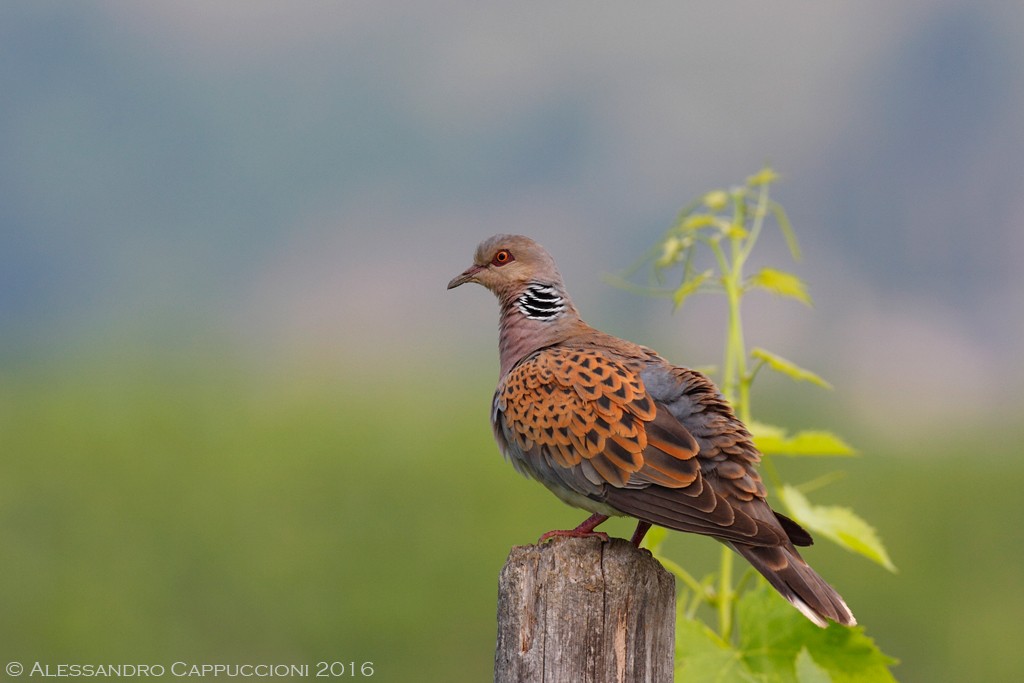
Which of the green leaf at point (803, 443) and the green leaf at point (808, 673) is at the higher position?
the green leaf at point (803, 443)

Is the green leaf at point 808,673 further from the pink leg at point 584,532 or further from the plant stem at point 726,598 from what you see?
the plant stem at point 726,598

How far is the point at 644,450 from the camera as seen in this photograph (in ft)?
10.4

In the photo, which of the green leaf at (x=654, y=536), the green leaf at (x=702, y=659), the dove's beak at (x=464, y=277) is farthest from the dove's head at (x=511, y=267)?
the green leaf at (x=702, y=659)

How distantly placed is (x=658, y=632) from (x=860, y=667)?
0.86m

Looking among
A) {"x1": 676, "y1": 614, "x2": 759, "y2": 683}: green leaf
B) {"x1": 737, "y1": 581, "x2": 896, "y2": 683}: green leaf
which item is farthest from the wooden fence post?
{"x1": 737, "y1": 581, "x2": 896, "y2": 683}: green leaf

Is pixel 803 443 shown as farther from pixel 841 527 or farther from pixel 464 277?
pixel 464 277

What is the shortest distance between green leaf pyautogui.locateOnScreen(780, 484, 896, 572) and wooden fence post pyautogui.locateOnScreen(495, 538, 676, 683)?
0.83 meters

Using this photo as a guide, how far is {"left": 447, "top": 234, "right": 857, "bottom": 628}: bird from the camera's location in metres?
2.95

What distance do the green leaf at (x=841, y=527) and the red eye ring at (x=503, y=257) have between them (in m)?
1.32

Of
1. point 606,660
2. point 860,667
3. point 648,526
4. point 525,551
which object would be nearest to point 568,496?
point 648,526

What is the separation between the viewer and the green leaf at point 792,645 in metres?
3.30

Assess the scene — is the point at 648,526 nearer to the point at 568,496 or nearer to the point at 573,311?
the point at 568,496

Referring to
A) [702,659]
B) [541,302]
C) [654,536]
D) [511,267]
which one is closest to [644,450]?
[654,536]

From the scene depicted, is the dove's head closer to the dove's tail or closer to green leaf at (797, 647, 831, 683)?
the dove's tail
